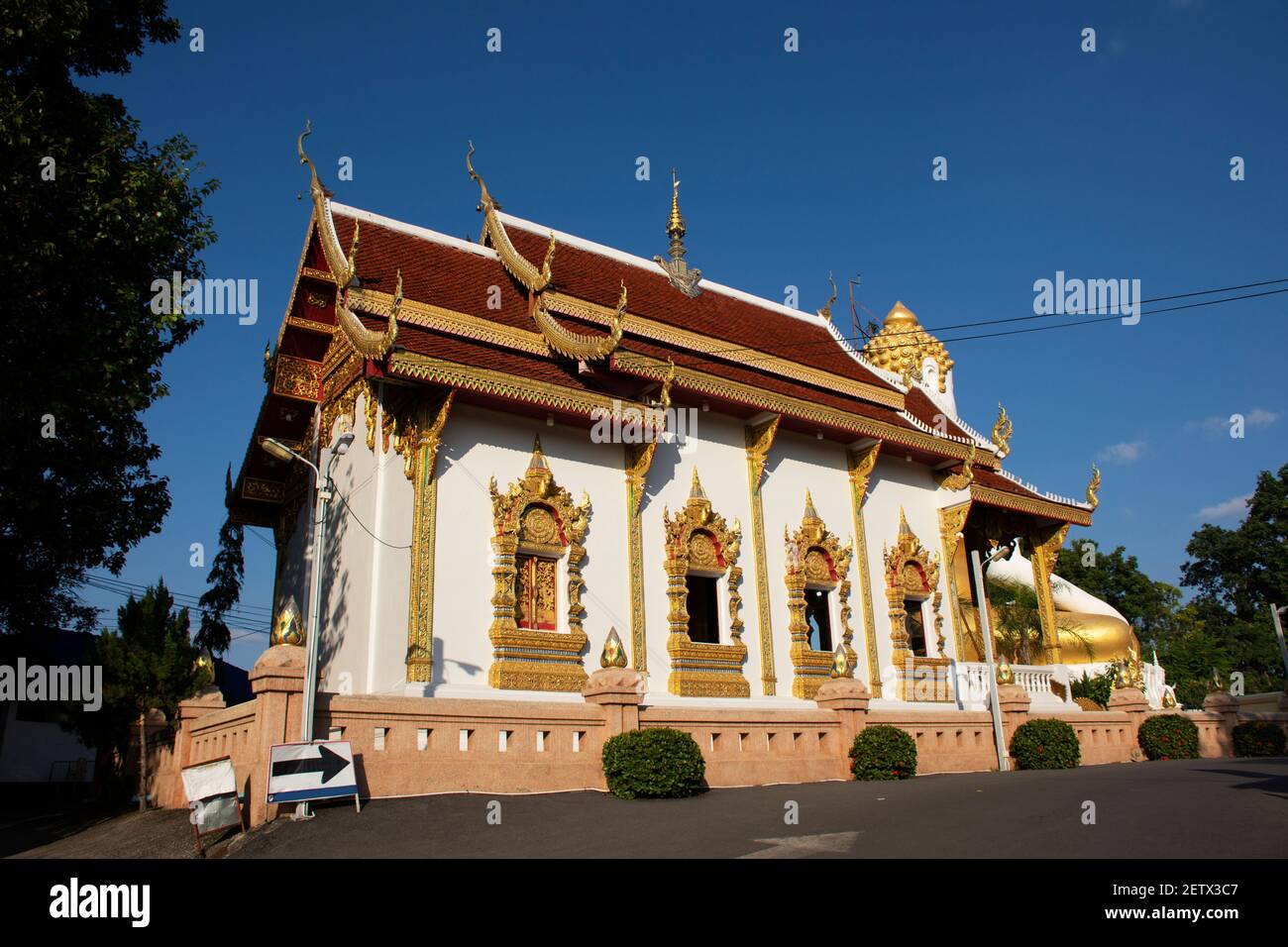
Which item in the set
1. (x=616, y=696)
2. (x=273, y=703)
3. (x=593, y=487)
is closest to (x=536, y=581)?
(x=593, y=487)

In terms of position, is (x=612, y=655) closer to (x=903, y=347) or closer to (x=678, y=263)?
(x=678, y=263)

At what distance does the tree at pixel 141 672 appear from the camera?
14594 millimetres

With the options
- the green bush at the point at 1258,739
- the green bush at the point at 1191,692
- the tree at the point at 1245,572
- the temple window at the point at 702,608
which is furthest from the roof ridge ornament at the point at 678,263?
the tree at the point at 1245,572

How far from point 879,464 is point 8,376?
1377 centimetres

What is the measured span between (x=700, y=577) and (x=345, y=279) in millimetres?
6823

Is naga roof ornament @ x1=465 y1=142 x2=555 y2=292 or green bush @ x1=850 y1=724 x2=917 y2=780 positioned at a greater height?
naga roof ornament @ x1=465 y1=142 x2=555 y2=292

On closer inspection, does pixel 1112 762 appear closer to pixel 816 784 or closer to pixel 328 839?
pixel 816 784

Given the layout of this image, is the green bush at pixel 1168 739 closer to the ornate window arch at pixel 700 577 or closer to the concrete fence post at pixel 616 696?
the ornate window arch at pixel 700 577

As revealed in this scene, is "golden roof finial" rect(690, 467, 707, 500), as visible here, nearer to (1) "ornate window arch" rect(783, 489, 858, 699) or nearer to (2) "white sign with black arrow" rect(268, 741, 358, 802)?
(1) "ornate window arch" rect(783, 489, 858, 699)

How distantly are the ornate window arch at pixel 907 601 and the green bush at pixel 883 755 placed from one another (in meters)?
3.54

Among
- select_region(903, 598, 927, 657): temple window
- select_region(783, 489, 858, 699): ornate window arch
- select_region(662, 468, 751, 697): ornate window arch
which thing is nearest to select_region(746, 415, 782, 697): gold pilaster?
select_region(662, 468, 751, 697): ornate window arch

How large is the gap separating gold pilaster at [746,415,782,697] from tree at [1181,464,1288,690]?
136ft

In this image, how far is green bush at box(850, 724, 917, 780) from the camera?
42.0 ft
